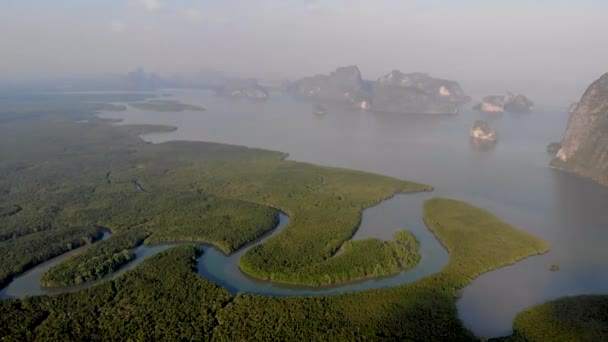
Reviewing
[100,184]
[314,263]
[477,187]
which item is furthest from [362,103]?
[314,263]

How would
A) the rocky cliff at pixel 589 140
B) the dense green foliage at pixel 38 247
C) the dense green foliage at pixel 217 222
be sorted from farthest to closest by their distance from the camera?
the rocky cliff at pixel 589 140 < the dense green foliage at pixel 217 222 < the dense green foliage at pixel 38 247

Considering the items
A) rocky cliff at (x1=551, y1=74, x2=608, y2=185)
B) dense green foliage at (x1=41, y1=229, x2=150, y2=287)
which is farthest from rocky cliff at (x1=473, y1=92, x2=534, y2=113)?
dense green foliage at (x1=41, y1=229, x2=150, y2=287)

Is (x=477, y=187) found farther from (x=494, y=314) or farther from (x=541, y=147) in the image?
(x=541, y=147)

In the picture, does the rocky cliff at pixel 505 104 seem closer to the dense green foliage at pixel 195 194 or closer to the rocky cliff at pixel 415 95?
the rocky cliff at pixel 415 95

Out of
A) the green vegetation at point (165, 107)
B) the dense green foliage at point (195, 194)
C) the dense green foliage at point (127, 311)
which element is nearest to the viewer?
the dense green foliage at point (127, 311)

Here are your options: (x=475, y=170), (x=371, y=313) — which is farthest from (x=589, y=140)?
(x=371, y=313)

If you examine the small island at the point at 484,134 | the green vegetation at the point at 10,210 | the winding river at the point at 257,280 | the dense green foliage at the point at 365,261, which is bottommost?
the winding river at the point at 257,280

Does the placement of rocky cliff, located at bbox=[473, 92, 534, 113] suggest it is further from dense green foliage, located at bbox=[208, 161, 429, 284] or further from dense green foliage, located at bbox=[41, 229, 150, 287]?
dense green foliage, located at bbox=[41, 229, 150, 287]

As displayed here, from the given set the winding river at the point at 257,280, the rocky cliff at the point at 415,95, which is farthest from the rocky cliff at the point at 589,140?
the rocky cliff at the point at 415,95
